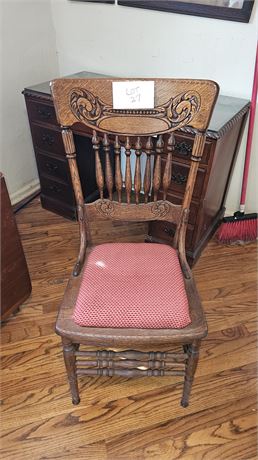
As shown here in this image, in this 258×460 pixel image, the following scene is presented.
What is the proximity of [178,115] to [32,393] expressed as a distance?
1.07 metres

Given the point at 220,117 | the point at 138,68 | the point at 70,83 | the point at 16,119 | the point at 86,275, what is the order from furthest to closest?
the point at 16,119 → the point at 138,68 → the point at 220,117 → the point at 86,275 → the point at 70,83

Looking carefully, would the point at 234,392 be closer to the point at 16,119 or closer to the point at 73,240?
the point at 73,240

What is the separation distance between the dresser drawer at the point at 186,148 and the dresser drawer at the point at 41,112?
2.38 feet

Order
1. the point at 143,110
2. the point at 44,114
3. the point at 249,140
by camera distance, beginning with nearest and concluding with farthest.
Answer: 1. the point at 143,110
2. the point at 249,140
3. the point at 44,114

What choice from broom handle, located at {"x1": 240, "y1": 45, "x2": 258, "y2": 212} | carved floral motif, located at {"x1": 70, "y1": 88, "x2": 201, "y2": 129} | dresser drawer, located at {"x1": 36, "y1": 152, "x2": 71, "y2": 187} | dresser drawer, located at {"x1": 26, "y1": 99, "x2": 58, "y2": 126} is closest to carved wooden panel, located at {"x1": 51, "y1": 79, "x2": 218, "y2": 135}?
carved floral motif, located at {"x1": 70, "y1": 88, "x2": 201, "y2": 129}

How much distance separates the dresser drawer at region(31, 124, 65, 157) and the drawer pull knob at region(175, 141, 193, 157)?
722mm

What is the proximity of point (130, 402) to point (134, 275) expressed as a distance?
1.68ft

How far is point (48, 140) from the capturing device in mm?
1860

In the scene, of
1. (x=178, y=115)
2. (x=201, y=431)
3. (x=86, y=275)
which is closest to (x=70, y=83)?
(x=178, y=115)

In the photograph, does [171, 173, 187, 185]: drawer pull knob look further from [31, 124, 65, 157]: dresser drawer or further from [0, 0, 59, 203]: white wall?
[0, 0, 59, 203]: white wall

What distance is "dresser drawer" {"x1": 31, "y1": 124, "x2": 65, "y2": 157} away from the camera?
1.81 meters

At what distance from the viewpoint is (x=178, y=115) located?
2.97 feet

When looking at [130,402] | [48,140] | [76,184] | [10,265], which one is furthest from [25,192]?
[130,402]

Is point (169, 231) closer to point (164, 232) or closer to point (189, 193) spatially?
point (164, 232)
